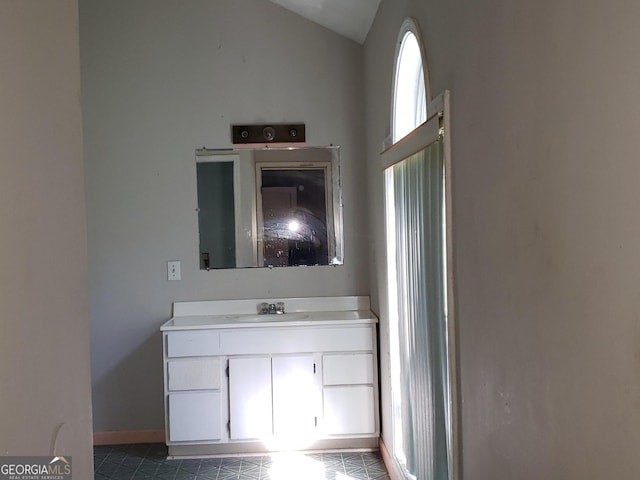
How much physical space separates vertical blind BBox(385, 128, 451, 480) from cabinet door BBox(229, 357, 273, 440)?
94cm

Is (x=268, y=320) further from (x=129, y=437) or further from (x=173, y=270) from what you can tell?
(x=129, y=437)

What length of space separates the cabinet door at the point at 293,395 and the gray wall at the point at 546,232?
5.46ft

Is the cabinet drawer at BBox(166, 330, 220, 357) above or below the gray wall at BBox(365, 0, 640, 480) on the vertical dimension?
below

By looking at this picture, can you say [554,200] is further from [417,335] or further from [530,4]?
[417,335]

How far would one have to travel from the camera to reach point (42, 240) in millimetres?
1148

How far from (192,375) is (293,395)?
1.94ft

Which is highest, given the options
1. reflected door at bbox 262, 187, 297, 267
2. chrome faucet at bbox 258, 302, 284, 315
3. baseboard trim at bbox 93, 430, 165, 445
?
reflected door at bbox 262, 187, 297, 267

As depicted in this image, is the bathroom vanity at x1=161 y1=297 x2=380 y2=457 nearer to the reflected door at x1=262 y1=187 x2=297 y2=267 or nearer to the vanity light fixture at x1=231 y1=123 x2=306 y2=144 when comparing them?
the reflected door at x1=262 y1=187 x2=297 y2=267

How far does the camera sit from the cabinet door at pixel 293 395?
3.16m

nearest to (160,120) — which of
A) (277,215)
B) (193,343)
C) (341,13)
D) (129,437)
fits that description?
(277,215)

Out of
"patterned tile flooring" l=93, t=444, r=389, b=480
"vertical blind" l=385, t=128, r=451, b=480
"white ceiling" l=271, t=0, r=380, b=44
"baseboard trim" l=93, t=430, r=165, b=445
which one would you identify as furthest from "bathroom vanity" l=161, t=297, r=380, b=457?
"white ceiling" l=271, t=0, r=380, b=44

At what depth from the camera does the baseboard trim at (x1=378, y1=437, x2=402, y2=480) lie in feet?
9.21

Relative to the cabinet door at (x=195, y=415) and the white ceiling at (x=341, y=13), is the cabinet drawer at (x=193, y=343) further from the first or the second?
the white ceiling at (x=341, y=13)

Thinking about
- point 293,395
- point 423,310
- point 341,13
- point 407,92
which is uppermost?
point 341,13
